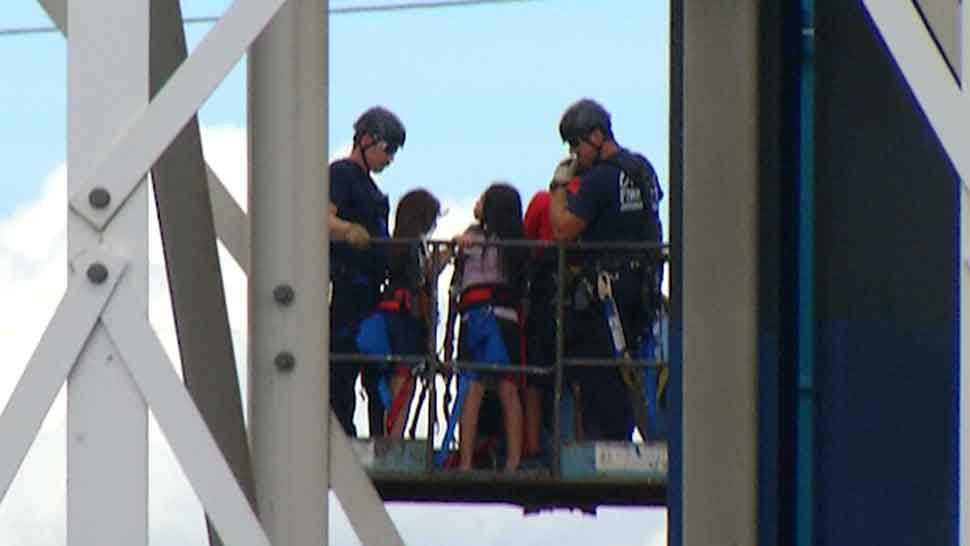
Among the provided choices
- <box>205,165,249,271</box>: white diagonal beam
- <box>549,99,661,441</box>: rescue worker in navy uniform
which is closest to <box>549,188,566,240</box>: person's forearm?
<box>549,99,661,441</box>: rescue worker in navy uniform

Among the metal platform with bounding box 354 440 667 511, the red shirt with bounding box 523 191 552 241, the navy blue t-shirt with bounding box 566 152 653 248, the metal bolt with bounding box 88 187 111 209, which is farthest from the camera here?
→ the metal platform with bounding box 354 440 667 511

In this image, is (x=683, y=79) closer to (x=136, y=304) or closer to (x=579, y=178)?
(x=136, y=304)

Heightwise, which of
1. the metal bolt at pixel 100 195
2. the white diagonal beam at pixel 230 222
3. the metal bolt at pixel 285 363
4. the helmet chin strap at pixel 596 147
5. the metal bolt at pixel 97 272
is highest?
the helmet chin strap at pixel 596 147

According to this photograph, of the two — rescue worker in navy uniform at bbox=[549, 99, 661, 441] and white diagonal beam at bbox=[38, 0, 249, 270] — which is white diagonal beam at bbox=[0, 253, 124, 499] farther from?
rescue worker in navy uniform at bbox=[549, 99, 661, 441]

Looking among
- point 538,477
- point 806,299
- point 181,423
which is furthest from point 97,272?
point 538,477

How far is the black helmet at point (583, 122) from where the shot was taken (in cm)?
1284

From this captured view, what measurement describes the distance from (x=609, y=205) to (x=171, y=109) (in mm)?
8295

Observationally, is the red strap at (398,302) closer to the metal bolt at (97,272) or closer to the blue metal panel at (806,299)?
the blue metal panel at (806,299)

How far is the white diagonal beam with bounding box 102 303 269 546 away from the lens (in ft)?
15.8

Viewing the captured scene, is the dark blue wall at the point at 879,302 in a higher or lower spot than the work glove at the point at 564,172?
lower

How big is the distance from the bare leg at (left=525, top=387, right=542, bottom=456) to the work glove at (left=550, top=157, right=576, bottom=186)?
1.18 m

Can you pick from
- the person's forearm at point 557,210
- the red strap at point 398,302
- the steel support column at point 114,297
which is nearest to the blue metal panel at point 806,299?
the steel support column at point 114,297

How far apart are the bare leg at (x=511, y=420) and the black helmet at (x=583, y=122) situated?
137 centimetres

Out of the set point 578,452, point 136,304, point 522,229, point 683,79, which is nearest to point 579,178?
point 522,229
